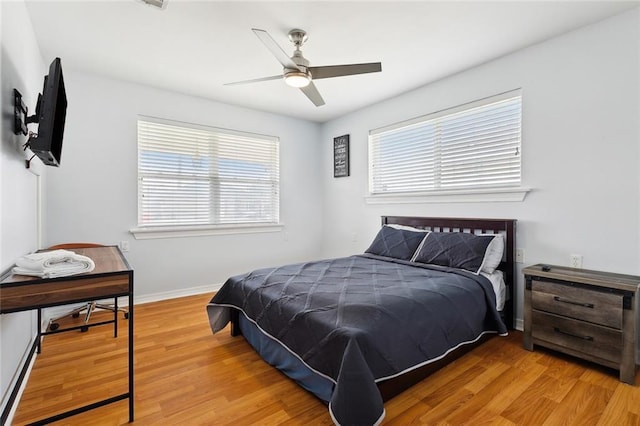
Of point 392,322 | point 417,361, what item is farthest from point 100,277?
point 417,361

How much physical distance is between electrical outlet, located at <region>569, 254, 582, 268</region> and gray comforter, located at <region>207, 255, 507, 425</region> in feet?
2.30

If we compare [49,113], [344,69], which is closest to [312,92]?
[344,69]

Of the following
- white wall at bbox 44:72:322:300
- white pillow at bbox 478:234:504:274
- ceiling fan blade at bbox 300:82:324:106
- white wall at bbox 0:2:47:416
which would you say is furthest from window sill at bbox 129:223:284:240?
white pillow at bbox 478:234:504:274

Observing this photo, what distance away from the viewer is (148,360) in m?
2.24

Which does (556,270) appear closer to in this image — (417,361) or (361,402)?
(417,361)

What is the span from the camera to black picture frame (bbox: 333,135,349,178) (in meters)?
4.60

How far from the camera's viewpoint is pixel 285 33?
2.45 m

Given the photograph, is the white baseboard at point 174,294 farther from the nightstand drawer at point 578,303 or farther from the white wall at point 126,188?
the nightstand drawer at point 578,303

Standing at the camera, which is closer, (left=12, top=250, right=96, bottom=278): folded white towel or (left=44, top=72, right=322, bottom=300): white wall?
(left=12, top=250, right=96, bottom=278): folded white towel

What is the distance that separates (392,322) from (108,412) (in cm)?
161

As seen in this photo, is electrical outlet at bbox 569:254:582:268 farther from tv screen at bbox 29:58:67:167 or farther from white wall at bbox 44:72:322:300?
tv screen at bbox 29:58:67:167

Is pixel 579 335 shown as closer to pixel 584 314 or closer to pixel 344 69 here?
pixel 584 314

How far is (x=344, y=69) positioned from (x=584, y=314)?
2373 millimetres

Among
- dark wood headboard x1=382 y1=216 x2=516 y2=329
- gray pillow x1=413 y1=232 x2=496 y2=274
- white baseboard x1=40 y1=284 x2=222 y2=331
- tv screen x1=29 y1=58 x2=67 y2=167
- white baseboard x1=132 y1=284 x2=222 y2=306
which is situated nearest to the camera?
tv screen x1=29 y1=58 x2=67 y2=167
